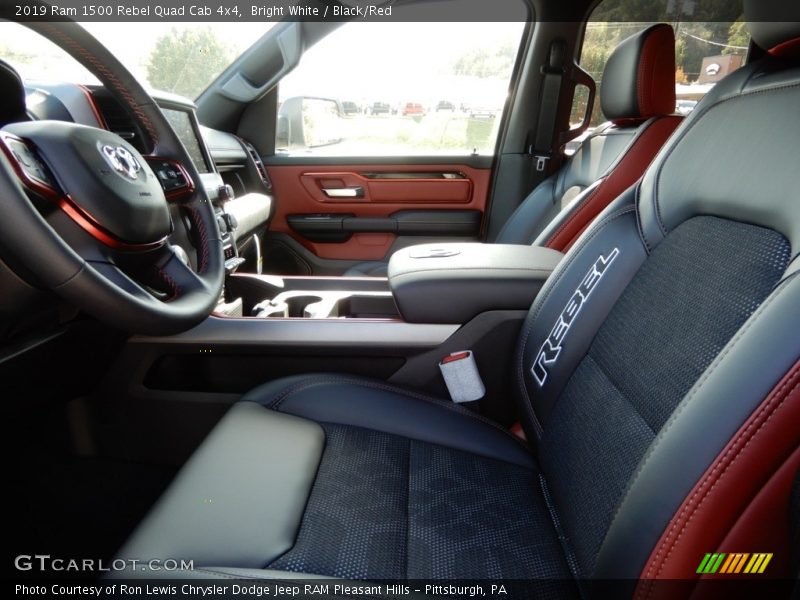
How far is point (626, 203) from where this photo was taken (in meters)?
0.90

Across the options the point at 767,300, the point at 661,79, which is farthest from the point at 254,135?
the point at 767,300

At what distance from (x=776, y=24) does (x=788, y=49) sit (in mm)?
40

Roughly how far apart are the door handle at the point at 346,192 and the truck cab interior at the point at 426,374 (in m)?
0.99

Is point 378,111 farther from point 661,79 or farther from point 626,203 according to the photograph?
point 626,203

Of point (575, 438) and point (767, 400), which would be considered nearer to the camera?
point (767, 400)

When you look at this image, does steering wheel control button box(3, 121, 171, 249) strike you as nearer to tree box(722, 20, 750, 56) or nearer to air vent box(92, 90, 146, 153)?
air vent box(92, 90, 146, 153)

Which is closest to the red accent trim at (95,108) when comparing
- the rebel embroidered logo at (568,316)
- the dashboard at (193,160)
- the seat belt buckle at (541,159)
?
the dashboard at (193,160)

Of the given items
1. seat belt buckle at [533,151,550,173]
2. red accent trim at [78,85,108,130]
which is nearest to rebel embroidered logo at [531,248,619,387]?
red accent trim at [78,85,108,130]

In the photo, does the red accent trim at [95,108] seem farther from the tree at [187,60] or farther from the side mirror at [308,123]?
the side mirror at [308,123]

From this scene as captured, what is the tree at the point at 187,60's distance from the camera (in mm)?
1599

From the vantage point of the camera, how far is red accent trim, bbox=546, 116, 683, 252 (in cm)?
149

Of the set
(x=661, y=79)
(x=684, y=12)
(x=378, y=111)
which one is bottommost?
(x=378, y=111)

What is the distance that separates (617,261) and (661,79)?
3.02 feet

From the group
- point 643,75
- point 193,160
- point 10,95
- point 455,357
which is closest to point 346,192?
point 193,160
